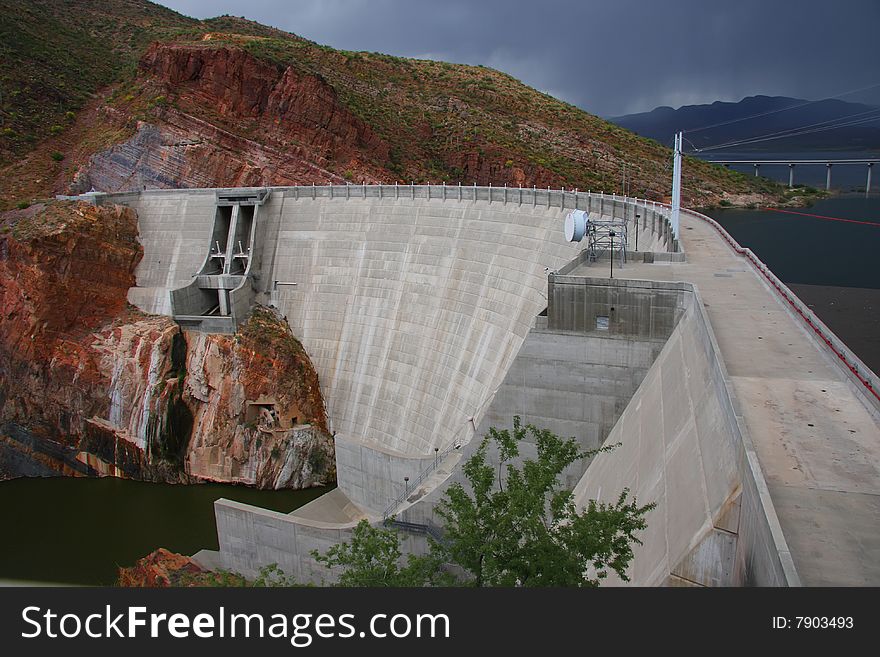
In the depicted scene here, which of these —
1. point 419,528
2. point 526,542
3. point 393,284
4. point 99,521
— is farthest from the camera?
point 393,284

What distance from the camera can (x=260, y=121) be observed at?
55.4 m

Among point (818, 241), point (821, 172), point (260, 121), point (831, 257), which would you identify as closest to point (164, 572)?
point (260, 121)

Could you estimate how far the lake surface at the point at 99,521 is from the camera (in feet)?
90.2

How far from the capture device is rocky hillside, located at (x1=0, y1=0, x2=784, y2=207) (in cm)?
5128

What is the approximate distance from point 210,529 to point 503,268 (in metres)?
16.0

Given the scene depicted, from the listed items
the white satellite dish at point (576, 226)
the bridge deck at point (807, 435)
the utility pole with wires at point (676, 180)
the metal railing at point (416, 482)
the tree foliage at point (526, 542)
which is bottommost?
the metal railing at point (416, 482)

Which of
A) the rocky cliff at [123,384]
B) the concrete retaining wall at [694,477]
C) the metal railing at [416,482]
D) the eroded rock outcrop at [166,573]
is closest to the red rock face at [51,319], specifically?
the rocky cliff at [123,384]

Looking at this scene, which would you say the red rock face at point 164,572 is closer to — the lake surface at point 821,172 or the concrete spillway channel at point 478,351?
the concrete spillway channel at point 478,351

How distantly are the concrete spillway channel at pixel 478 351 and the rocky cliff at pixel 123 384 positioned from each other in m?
1.57

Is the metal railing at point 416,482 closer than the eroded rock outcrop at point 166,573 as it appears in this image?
No

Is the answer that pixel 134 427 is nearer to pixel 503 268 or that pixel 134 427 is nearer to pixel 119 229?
pixel 119 229

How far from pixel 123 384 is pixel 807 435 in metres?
33.0

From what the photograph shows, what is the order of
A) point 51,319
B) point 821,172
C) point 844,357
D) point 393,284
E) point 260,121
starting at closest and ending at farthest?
point 844,357 → point 393,284 → point 51,319 → point 260,121 → point 821,172

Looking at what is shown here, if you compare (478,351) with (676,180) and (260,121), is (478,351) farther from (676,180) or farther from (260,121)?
(260,121)
